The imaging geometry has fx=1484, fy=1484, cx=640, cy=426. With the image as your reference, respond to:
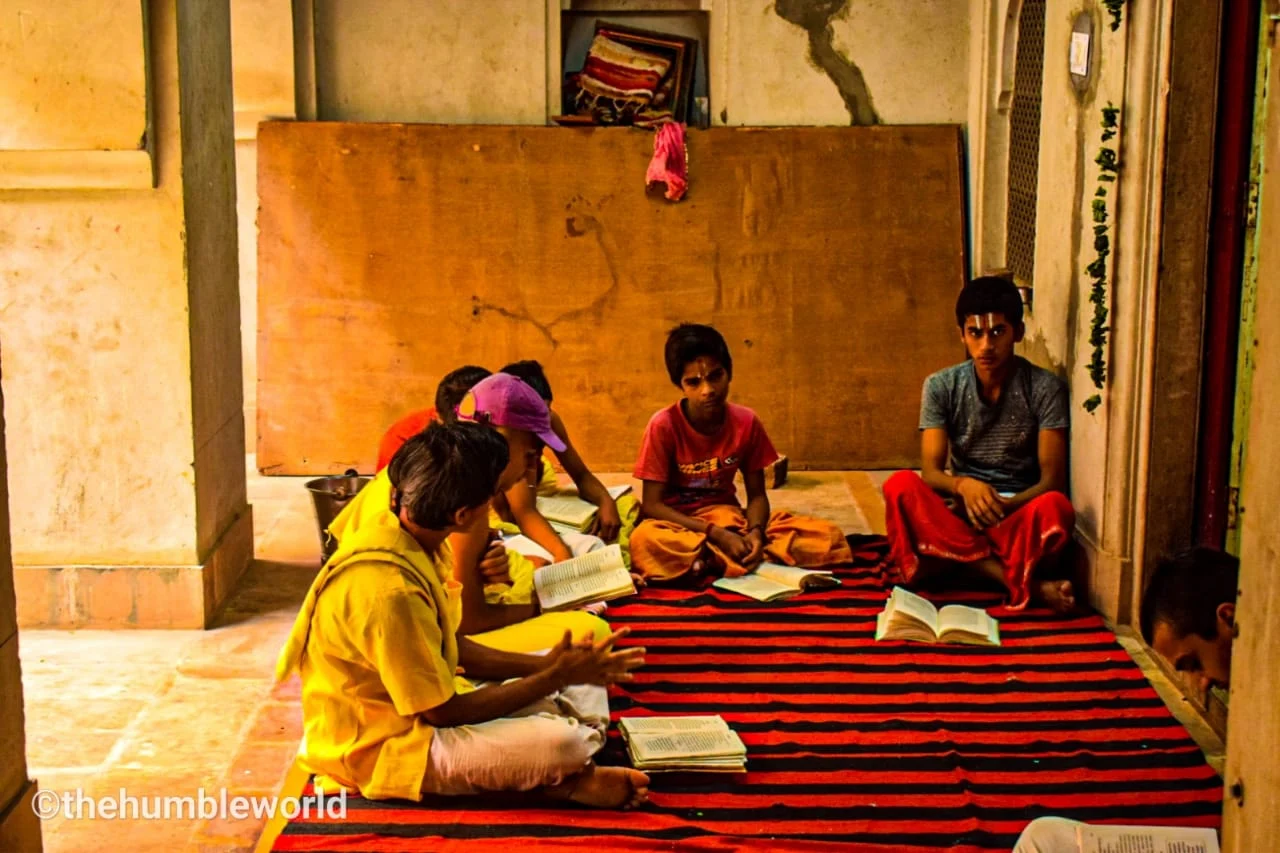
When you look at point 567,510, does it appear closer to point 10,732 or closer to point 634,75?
point 10,732

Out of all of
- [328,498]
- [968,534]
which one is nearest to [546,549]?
[328,498]

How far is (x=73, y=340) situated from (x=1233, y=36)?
416 cm

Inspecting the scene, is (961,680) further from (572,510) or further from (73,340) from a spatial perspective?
(73,340)

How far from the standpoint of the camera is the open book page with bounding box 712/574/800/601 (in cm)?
564

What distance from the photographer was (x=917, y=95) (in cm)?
845

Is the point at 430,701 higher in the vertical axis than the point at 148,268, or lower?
lower

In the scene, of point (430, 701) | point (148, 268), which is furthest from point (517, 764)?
point (148, 268)

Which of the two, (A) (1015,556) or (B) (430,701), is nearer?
(B) (430,701)

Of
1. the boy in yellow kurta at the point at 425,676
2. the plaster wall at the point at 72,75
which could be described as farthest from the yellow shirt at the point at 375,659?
the plaster wall at the point at 72,75

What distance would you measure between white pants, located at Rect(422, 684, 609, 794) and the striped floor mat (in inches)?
3.3

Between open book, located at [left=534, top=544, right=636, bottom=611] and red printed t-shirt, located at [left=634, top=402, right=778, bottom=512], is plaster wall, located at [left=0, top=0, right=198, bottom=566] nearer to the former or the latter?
open book, located at [left=534, top=544, right=636, bottom=611]

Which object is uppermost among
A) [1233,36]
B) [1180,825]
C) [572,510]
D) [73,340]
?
[1233,36]

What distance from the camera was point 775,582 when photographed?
19.0ft

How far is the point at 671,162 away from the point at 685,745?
460 centimetres
